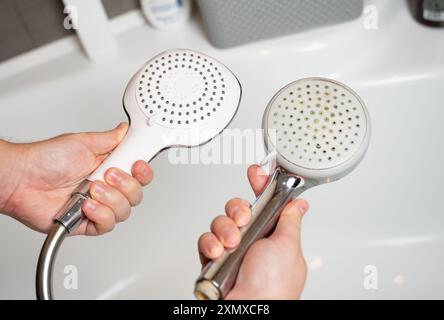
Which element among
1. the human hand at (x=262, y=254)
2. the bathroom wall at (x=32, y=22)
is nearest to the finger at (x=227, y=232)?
the human hand at (x=262, y=254)

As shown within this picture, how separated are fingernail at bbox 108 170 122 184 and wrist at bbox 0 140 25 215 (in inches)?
5.8

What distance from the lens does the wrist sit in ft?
2.03

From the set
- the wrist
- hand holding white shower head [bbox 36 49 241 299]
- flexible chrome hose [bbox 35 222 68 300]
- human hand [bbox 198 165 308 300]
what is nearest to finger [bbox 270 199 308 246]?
human hand [bbox 198 165 308 300]

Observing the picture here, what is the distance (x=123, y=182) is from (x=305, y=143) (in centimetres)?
19

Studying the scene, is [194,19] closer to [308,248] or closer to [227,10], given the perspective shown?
[227,10]

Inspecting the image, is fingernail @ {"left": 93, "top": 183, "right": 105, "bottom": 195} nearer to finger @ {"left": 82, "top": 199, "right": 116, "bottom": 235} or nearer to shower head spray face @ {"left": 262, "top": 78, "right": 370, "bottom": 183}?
finger @ {"left": 82, "top": 199, "right": 116, "bottom": 235}

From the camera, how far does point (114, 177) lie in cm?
54

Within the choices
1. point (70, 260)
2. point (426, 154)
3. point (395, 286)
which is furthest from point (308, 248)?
point (70, 260)

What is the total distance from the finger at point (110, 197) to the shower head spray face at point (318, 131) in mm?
168

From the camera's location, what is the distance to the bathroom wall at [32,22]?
2.47 feet

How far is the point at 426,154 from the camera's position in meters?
0.79

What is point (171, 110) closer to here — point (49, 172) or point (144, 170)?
point (144, 170)

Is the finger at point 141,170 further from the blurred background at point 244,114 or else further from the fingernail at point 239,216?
the blurred background at point 244,114

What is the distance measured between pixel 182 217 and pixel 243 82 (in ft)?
0.85
